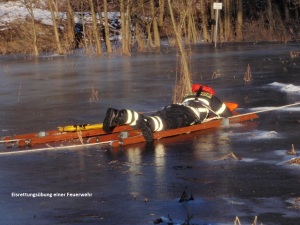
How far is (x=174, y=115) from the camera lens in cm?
1293

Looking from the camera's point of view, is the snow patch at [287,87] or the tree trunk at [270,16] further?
the tree trunk at [270,16]

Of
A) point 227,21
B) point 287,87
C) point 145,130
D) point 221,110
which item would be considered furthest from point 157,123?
point 227,21

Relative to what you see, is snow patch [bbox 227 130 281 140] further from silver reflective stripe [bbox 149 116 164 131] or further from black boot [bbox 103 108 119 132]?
black boot [bbox 103 108 119 132]

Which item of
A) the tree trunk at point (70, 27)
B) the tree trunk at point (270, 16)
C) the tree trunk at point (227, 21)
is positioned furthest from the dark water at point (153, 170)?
the tree trunk at point (70, 27)

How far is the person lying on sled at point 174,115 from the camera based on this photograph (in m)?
12.2

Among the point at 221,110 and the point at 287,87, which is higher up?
the point at 221,110

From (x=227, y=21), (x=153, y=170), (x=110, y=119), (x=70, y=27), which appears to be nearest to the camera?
(x=153, y=170)

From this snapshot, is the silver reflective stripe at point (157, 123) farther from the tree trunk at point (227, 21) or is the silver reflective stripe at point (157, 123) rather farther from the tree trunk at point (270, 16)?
the tree trunk at point (227, 21)

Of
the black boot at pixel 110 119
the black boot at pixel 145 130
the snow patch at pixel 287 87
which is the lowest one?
the snow patch at pixel 287 87

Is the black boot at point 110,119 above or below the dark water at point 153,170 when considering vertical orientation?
above

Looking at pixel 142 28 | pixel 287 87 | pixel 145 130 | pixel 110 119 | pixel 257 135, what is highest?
pixel 110 119

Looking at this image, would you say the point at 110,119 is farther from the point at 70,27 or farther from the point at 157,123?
the point at 70,27

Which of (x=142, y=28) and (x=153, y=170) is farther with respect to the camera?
(x=142, y=28)

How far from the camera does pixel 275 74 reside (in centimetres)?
2456
